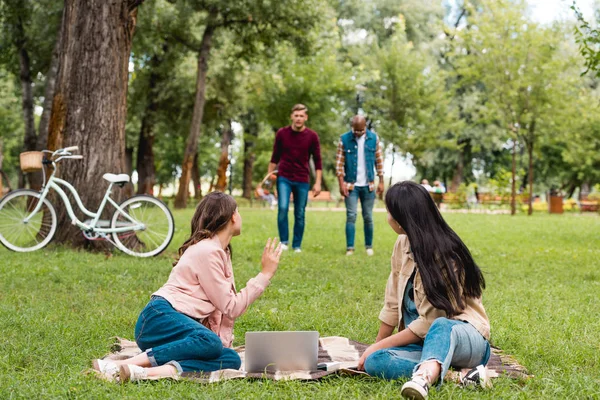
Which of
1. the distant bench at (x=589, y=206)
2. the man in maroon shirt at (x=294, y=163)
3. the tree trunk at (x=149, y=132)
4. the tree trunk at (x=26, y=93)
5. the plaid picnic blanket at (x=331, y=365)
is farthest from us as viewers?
the distant bench at (x=589, y=206)

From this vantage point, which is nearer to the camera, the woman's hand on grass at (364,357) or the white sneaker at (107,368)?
the white sneaker at (107,368)

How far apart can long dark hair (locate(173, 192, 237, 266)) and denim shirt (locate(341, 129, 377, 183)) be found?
6.10 metres

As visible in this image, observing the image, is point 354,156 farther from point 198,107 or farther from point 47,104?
point 198,107

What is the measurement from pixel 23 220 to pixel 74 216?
760mm

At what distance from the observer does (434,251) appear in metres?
3.92

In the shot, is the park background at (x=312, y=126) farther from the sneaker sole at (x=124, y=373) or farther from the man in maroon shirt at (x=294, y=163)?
the man in maroon shirt at (x=294, y=163)

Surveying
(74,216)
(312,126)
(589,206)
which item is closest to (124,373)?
(74,216)

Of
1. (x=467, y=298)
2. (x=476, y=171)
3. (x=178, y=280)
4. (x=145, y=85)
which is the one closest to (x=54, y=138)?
(x=178, y=280)

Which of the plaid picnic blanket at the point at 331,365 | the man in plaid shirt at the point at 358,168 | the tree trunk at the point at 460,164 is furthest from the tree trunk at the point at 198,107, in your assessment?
the tree trunk at the point at 460,164

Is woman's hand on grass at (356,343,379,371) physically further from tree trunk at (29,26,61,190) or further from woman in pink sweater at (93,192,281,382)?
tree trunk at (29,26,61,190)

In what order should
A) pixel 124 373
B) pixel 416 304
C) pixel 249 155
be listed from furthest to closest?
pixel 249 155, pixel 416 304, pixel 124 373

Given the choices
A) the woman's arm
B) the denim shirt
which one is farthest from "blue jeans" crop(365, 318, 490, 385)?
the denim shirt

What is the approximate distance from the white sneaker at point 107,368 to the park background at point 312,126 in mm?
137

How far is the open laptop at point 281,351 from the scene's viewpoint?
13.1ft
